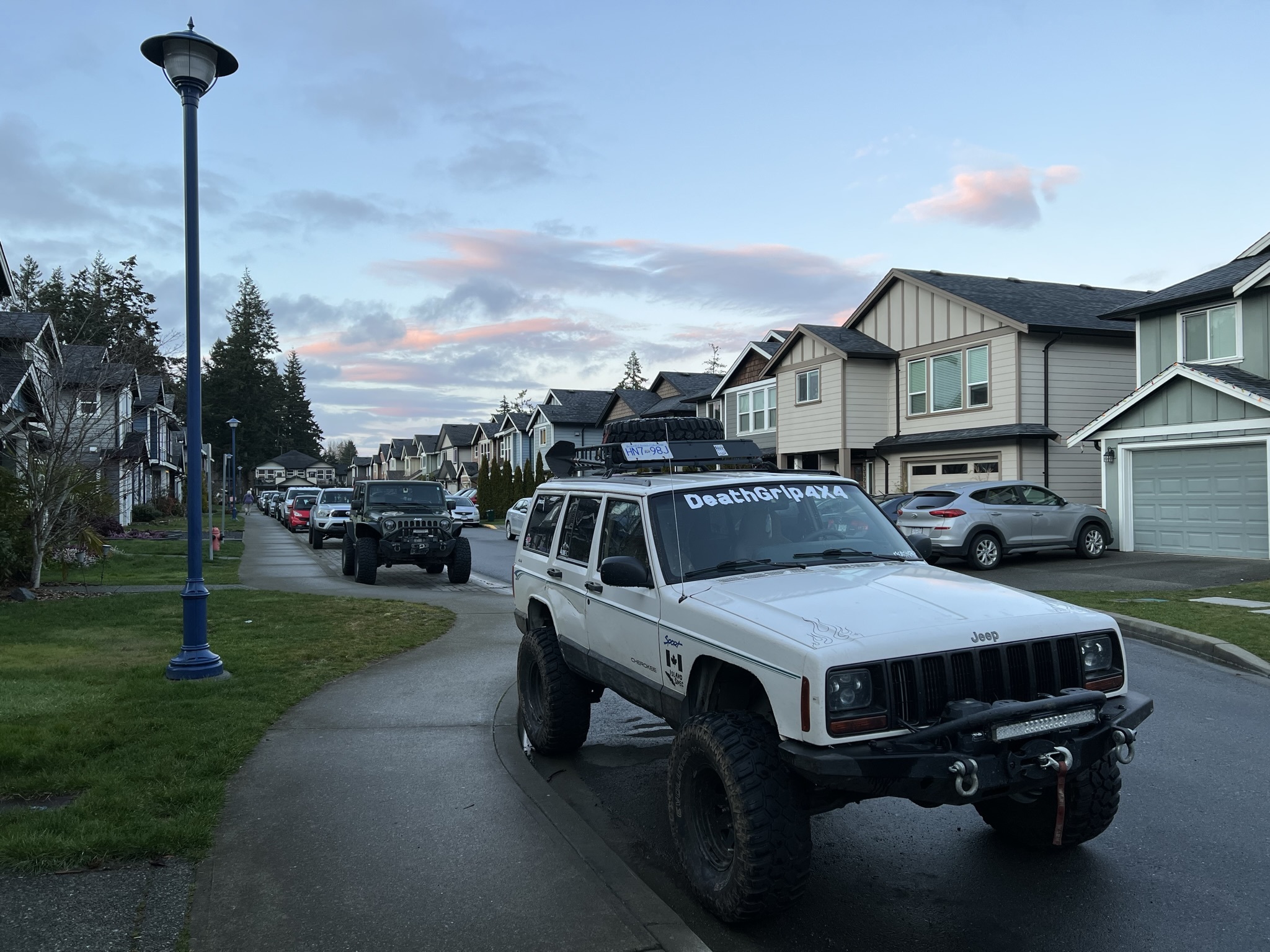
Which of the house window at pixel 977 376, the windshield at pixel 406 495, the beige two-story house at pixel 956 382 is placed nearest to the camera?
the windshield at pixel 406 495

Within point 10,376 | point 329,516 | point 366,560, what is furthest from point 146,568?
point 329,516

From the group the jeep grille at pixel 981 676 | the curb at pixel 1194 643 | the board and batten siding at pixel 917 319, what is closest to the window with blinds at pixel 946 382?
the board and batten siding at pixel 917 319

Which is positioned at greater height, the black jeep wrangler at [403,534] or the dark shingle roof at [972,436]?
the dark shingle roof at [972,436]

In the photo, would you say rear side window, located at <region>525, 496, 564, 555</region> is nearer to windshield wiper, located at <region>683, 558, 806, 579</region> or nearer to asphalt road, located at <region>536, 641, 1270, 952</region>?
asphalt road, located at <region>536, 641, 1270, 952</region>

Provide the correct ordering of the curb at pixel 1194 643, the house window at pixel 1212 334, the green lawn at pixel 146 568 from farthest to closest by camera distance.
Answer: the house window at pixel 1212 334 → the green lawn at pixel 146 568 → the curb at pixel 1194 643

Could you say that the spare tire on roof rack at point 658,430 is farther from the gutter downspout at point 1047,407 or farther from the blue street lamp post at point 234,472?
the blue street lamp post at point 234,472

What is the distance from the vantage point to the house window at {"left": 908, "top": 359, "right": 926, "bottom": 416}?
28875 mm

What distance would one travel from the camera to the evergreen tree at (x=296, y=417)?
141375mm

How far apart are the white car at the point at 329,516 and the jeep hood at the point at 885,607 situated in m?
24.6

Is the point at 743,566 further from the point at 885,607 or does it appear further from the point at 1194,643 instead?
the point at 1194,643

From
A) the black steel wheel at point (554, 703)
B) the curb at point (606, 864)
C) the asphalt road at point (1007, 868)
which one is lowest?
the asphalt road at point (1007, 868)

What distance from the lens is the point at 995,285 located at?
2889 cm

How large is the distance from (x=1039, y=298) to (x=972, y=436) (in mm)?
5222

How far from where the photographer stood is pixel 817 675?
3680mm
